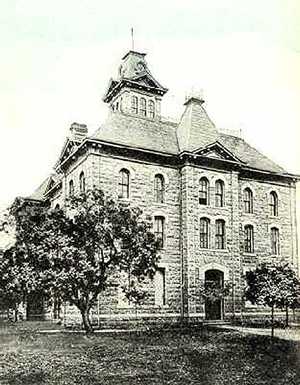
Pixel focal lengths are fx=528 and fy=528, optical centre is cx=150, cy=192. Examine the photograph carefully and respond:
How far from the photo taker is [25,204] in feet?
58.2

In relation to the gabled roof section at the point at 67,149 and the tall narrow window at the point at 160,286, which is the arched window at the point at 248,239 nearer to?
the tall narrow window at the point at 160,286

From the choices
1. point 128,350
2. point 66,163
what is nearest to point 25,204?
point 66,163

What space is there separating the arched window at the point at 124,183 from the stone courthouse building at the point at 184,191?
41 millimetres

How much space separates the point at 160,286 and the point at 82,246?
5.91m

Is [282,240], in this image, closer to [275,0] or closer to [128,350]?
[128,350]

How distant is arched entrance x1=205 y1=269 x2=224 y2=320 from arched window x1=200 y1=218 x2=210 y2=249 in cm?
113

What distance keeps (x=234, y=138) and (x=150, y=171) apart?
5.80 metres

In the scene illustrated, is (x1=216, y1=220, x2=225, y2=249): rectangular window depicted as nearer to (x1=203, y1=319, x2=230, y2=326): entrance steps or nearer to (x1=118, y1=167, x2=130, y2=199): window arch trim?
(x1=203, y1=319, x2=230, y2=326): entrance steps

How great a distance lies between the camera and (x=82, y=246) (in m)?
15.6

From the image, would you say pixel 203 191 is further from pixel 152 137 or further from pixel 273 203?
pixel 273 203

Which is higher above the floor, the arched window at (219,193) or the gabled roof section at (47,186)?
the gabled roof section at (47,186)

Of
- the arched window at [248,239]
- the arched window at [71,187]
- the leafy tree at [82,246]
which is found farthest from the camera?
the arched window at [248,239]

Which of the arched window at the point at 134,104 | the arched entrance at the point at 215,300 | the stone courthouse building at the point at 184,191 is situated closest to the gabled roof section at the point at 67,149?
the stone courthouse building at the point at 184,191

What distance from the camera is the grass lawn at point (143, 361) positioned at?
35.2ft
